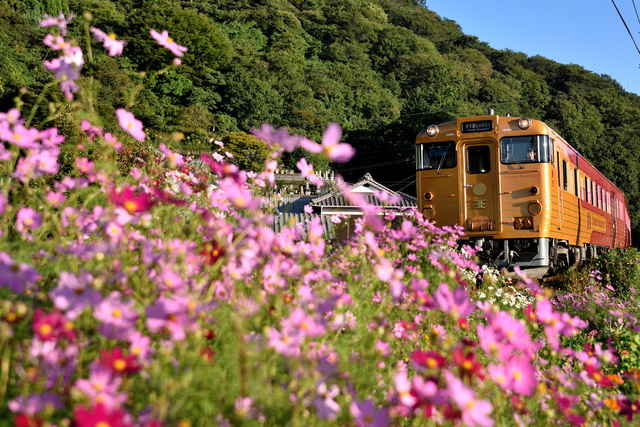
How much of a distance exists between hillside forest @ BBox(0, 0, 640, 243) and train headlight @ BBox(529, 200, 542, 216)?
17271 millimetres

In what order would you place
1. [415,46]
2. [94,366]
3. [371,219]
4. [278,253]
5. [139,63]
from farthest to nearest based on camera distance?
[415,46], [139,63], [371,219], [278,253], [94,366]

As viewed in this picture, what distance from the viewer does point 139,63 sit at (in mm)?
42812

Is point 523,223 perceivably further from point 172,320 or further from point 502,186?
point 172,320

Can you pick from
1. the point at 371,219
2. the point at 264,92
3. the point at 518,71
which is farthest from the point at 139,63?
the point at 518,71

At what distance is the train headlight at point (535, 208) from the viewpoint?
25.2 feet

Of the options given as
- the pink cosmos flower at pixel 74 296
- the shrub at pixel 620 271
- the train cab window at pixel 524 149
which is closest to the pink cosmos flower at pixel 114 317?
the pink cosmos flower at pixel 74 296

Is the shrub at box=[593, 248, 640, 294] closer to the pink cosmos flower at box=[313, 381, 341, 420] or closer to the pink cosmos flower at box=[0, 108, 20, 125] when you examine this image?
the pink cosmos flower at box=[313, 381, 341, 420]

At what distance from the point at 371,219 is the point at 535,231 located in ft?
21.5

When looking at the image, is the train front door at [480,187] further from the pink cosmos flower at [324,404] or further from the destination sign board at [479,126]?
the pink cosmos flower at [324,404]

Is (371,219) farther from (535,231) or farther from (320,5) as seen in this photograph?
(320,5)

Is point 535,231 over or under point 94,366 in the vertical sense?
over

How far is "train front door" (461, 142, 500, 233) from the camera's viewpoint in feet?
26.9

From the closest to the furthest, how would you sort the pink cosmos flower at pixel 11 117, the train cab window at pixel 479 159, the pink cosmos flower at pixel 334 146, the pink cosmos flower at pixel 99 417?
the pink cosmos flower at pixel 99 417, the pink cosmos flower at pixel 334 146, the pink cosmos flower at pixel 11 117, the train cab window at pixel 479 159

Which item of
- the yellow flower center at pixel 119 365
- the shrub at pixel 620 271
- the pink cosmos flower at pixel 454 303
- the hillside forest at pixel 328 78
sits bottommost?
the shrub at pixel 620 271
